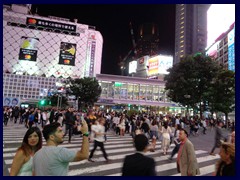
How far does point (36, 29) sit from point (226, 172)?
88610 millimetres

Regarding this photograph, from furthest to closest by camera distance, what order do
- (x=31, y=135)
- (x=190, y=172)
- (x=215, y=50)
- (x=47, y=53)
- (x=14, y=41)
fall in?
(x=47, y=53) → (x=14, y=41) → (x=215, y=50) → (x=190, y=172) → (x=31, y=135)

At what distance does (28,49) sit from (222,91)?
6633cm

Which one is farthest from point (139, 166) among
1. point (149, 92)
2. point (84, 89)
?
point (149, 92)

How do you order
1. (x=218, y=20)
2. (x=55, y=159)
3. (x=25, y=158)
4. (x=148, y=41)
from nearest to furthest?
(x=55, y=159)
(x=25, y=158)
(x=218, y=20)
(x=148, y=41)

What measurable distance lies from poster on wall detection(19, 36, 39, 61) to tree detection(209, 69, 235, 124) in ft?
200

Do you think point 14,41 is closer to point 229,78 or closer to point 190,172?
point 229,78

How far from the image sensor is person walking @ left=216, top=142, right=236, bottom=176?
294 centimetres

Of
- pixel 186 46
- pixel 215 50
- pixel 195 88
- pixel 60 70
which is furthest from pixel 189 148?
pixel 186 46

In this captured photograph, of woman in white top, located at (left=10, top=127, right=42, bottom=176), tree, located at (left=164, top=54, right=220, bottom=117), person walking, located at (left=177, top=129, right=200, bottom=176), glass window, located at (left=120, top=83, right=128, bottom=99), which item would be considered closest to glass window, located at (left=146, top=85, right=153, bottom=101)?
glass window, located at (left=120, top=83, right=128, bottom=99)

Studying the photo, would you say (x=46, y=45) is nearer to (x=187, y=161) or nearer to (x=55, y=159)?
(x=187, y=161)

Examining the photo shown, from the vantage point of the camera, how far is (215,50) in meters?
70.4

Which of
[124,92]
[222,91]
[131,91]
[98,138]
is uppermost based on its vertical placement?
[131,91]

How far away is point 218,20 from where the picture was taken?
57094 millimetres

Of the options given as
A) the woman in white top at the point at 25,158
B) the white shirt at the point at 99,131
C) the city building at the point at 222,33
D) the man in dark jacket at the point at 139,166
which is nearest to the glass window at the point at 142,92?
the city building at the point at 222,33
